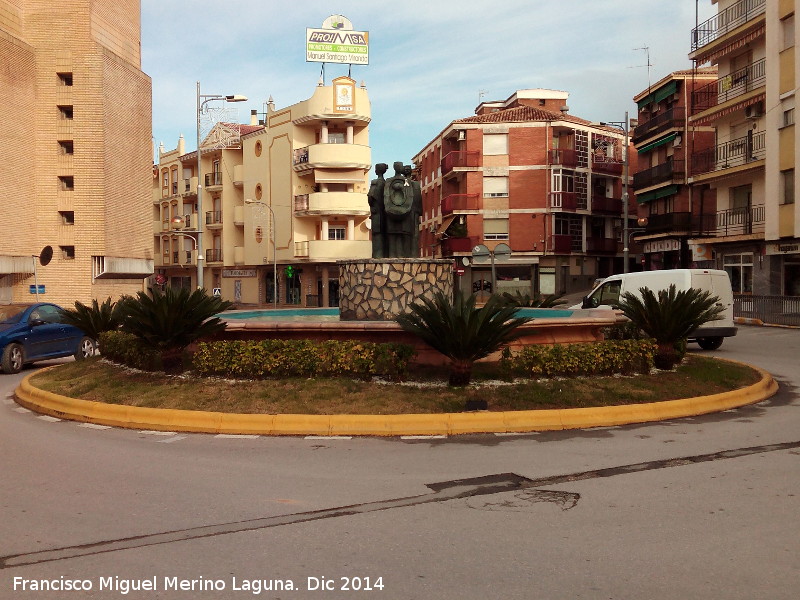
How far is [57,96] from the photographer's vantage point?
41.6 m

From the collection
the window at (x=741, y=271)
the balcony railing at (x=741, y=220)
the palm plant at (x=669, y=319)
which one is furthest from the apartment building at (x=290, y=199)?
the palm plant at (x=669, y=319)

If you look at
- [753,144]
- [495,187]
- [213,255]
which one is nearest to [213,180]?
[213,255]

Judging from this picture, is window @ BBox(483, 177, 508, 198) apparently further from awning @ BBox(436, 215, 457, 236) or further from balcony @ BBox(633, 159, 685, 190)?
balcony @ BBox(633, 159, 685, 190)

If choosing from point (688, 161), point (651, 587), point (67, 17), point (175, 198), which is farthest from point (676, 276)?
point (175, 198)

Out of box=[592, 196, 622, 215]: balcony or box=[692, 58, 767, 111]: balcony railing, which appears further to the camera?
box=[592, 196, 622, 215]: balcony

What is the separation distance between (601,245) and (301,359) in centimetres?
4846

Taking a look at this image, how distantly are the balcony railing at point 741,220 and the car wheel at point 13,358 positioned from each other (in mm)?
31744

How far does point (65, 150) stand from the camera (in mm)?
42375

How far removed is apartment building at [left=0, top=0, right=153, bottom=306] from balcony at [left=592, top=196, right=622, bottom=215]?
32.7 metres

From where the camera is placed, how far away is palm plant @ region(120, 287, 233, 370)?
37.3 feet

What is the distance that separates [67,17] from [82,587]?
143 ft

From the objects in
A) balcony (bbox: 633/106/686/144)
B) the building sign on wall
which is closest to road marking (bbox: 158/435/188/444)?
balcony (bbox: 633/106/686/144)

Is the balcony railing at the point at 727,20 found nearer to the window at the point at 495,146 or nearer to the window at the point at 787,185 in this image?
the window at the point at 787,185

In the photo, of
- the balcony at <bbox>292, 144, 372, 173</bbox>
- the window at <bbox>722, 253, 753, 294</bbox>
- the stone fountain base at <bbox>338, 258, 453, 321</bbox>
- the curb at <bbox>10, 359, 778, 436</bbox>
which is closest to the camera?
the curb at <bbox>10, 359, 778, 436</bbox>
